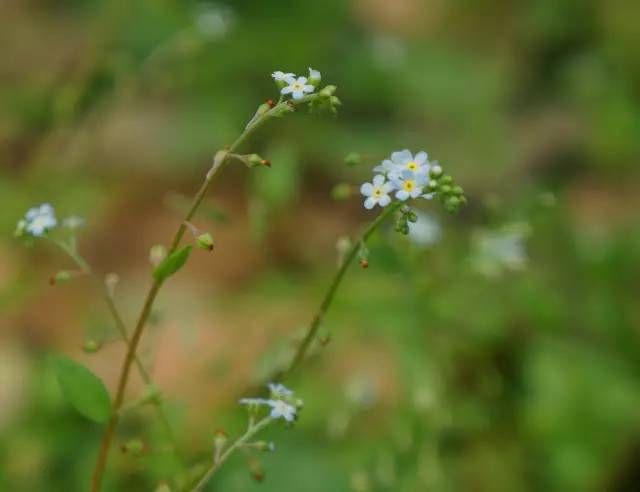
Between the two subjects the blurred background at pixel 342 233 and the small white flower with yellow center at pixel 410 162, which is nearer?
the small white flower with yellow center at pixel 410 162

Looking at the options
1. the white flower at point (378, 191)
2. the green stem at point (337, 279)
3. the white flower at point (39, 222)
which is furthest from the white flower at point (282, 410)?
the white flower at point (39, 222)

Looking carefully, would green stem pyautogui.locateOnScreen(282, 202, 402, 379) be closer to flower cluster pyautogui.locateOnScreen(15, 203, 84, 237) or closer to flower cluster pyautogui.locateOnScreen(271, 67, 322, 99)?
flower cluster pyautogui.locateOnScreen(271, 67, 322, 99)

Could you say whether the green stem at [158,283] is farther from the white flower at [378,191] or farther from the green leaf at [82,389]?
the white flower at [378,191]

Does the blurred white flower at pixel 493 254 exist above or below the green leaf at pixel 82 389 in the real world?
above

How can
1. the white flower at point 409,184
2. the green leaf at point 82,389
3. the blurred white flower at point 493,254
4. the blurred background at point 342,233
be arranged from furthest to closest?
1. the blurred background at point 342,233
2. the blurred white flower at point 493,254
3. the green leaf at point 82,389
4. the white flower at point 409,184

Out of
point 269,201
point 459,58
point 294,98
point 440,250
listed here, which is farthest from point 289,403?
point 459,58

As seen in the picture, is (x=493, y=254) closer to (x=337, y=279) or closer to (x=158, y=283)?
(x=337, y=279)

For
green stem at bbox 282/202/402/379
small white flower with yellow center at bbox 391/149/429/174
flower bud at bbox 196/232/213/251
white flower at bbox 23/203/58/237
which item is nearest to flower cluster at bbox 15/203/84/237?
white flower at bbox 23/203/58/237

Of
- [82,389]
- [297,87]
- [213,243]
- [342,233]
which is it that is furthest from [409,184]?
[342,233]
